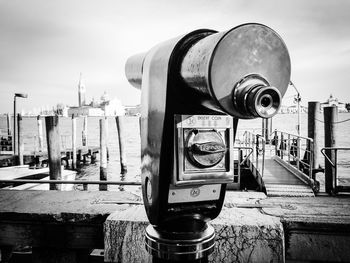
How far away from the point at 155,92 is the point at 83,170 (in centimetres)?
2183

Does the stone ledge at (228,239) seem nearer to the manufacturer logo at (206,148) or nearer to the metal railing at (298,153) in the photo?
the manufacturer logo at (206,148)

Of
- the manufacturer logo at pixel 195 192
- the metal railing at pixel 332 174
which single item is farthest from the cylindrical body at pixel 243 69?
the metal railing at pixel 332 174

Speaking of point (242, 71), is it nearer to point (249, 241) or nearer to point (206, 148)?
point (206, 148)

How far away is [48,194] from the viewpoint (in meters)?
2.99

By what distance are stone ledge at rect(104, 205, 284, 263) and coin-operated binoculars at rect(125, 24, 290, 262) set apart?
0.59m

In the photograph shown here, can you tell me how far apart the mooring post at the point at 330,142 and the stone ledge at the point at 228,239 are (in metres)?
5.31

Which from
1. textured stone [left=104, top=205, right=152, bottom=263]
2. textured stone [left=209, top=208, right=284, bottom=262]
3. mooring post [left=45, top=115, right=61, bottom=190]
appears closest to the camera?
textured stone [left=209, top=208, right=284, bottom=262]

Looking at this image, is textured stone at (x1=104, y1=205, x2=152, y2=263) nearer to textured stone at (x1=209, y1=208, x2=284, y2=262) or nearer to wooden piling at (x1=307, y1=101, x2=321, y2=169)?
textured stone at (x1=209, y1=208, x2=284, y2=262)

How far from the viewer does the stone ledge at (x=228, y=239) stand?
1.90 meters

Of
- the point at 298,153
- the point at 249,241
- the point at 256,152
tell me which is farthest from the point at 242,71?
the point at 256,152

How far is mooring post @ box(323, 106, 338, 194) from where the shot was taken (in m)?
6.68

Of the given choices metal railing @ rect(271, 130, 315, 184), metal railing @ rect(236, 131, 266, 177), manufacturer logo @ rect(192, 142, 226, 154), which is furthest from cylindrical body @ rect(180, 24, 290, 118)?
metal railing @ rect(271, 130, 315, 184)

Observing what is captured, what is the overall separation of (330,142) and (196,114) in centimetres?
642

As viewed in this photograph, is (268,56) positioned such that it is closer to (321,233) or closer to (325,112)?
(321,233)
